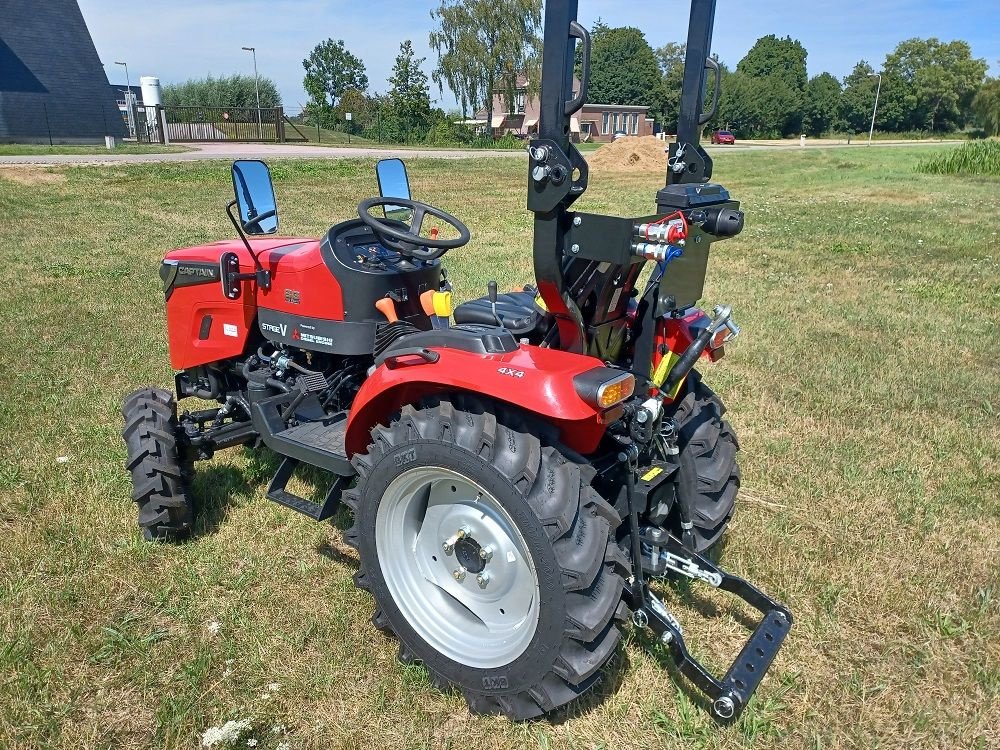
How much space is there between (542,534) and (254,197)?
2.18 m

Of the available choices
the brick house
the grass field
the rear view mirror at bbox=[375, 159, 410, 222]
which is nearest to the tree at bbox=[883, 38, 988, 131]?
the brick house

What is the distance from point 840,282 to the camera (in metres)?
8.54

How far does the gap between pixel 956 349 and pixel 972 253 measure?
5.01 metres

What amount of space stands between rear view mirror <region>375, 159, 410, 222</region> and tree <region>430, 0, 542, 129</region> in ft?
126

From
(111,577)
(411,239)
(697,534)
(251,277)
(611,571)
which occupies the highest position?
(411,239)

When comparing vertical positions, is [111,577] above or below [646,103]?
below

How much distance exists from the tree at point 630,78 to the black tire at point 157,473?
65221 mm

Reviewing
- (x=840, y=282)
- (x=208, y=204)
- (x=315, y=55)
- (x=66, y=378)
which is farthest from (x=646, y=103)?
(x=66, y=378)

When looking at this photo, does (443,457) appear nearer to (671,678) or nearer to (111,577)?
(671,678)

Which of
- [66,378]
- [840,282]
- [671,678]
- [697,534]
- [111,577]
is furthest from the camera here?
[840,282]

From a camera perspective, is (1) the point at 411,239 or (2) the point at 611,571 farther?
(1) the point at 411,239

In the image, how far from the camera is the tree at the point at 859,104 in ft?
243

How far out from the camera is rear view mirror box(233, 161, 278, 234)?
3.27m

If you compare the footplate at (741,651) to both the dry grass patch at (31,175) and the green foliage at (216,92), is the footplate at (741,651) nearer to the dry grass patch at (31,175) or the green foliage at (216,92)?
the dry grass patch at (31,175)
